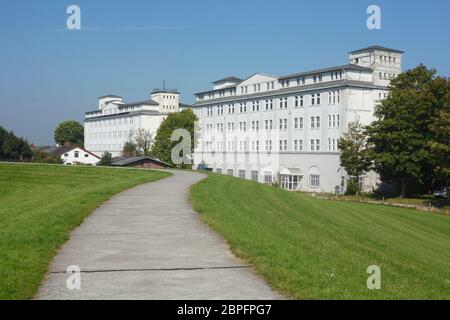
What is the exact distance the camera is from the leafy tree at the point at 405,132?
61281 mm

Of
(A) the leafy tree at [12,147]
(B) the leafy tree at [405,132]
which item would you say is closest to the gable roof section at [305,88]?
(B) the leafy tree at [405,132]

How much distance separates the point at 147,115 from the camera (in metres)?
134

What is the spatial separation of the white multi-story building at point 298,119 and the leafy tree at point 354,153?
4.67 m

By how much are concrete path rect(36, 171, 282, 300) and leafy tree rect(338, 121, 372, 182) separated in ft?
173

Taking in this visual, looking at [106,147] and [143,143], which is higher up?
[143,143]

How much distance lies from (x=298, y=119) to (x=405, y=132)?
22.9 m

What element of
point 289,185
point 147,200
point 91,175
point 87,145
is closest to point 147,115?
point 87,145

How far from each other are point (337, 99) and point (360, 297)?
225 feet

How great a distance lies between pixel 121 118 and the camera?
143875 mm

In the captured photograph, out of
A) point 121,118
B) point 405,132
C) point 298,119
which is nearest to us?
point 405,132

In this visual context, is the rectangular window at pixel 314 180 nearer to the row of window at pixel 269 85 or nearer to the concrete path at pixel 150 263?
the row of window at pixel 269 85

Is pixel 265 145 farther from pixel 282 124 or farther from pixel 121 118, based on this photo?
pixel 121 118

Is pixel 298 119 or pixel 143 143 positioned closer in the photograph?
pixel 298 119

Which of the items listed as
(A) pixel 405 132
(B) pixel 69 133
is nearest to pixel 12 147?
(B) pixel 69 133
